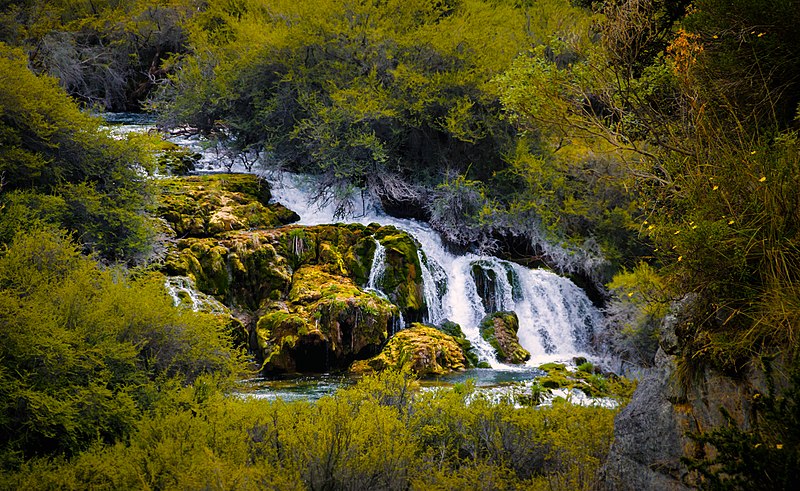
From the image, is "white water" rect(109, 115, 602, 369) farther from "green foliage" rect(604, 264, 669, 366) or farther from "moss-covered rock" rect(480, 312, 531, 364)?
"green foliage" rect(604, 264, 669, 366)

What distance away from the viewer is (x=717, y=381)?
3004 mm

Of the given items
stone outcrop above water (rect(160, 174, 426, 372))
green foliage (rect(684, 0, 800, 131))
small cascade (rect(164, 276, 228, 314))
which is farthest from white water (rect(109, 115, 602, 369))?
green foliage (rect(684, 0, 800, 131))

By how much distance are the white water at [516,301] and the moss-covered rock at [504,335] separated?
19cm

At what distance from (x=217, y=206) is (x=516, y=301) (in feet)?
24.2

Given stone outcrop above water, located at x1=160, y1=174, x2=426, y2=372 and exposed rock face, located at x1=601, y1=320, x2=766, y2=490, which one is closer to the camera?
exposed rock face, located at x1=601, y1=320, x2=766, y2=490

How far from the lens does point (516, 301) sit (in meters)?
13.3

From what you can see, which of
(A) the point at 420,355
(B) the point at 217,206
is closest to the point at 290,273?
(B) the point at 217,206

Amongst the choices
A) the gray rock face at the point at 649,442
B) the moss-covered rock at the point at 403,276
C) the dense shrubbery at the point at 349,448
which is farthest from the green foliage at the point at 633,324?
the gray rock face at the point at 649,442

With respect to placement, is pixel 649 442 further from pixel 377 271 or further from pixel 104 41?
pixel 104 41

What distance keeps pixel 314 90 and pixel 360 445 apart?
14817 millimetres

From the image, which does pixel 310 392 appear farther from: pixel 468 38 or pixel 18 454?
pixel 468 38

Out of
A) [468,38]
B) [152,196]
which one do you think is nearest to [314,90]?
[468,38]

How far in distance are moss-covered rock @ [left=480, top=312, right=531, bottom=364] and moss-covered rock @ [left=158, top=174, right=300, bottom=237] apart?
225 inches

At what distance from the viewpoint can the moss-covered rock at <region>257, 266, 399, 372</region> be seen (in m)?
9.83
